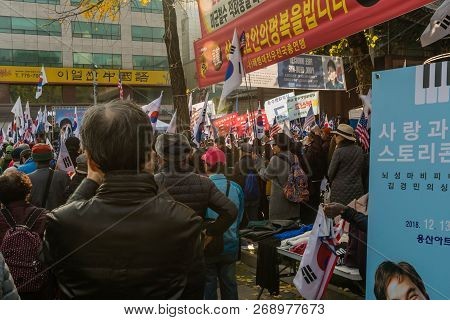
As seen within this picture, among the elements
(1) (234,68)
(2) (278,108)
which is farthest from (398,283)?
(2) (278,108)

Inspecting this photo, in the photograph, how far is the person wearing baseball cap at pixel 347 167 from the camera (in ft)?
20.5

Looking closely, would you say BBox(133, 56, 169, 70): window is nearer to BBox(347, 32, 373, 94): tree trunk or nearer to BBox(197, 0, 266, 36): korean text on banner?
BBox(347, 32, 373, 94): tree trunk

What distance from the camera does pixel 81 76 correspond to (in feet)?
146

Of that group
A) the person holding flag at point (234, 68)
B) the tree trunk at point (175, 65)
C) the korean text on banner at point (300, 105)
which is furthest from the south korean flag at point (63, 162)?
the korean text on banner at point (300, 105)

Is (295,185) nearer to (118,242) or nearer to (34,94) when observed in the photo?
(118,242)

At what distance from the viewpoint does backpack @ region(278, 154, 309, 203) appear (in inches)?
266

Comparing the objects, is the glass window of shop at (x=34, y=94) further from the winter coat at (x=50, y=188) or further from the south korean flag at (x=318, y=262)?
the south korean flag at (x=318, y=262)

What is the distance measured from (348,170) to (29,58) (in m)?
42.4

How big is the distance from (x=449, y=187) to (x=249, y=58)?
151 inches

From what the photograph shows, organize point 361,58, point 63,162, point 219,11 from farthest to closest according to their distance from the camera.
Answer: point 361,58 → point 219,11 → point 63,162

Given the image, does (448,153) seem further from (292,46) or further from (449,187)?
(292,46)

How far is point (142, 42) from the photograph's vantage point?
46.3 metres

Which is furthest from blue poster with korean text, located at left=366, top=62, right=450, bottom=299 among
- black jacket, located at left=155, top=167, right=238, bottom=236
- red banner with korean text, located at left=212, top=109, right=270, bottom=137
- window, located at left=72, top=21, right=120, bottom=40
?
window, located at left=72, top=21, right=120, bottom=40

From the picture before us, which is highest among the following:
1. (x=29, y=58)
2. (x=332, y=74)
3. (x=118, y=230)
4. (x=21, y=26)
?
(x=21, y=26)
